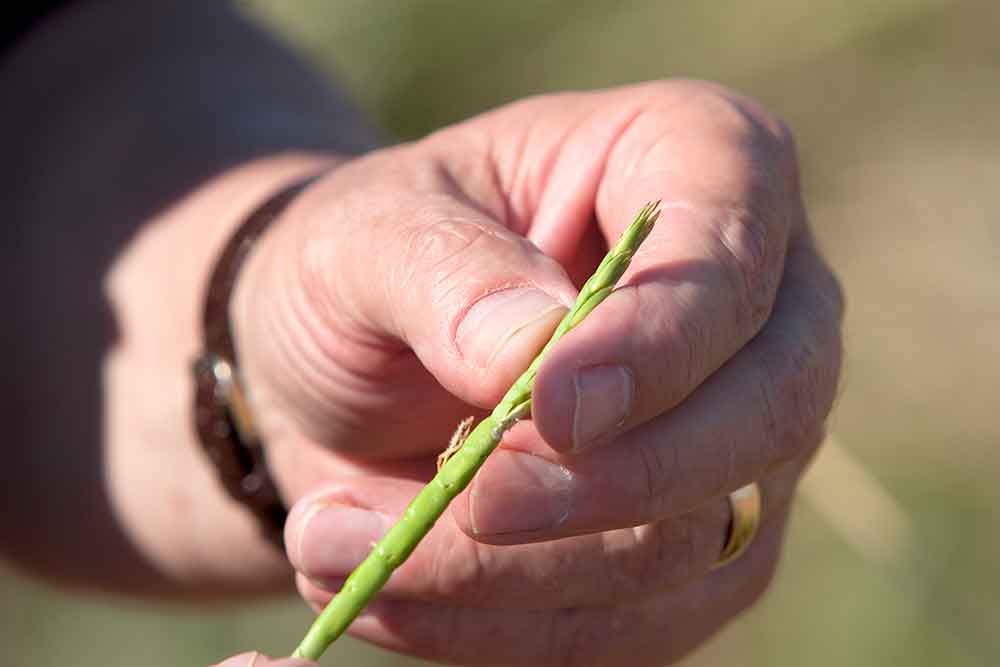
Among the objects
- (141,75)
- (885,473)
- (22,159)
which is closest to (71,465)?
(22,159)

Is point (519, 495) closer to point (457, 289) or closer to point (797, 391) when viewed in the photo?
point (457, 289)

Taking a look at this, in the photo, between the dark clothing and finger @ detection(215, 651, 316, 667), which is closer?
finger @ detection(215, 651, 316, 667)

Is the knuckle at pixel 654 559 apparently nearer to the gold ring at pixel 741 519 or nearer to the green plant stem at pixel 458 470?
the gold ring at pixel 741 519

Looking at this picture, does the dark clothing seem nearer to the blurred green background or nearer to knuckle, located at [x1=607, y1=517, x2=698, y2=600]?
the blurred green background

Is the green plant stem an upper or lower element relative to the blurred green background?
upper

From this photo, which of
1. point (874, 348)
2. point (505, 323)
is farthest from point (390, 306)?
point (874, 348)

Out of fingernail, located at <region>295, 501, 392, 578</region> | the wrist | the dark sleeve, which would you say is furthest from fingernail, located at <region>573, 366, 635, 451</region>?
the dark sleeve

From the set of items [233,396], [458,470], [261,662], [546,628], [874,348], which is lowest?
[874,348]

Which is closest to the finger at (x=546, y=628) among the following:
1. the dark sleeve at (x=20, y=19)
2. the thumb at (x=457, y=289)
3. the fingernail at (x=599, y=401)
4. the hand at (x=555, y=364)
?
the hand at (x=555, y=364)
